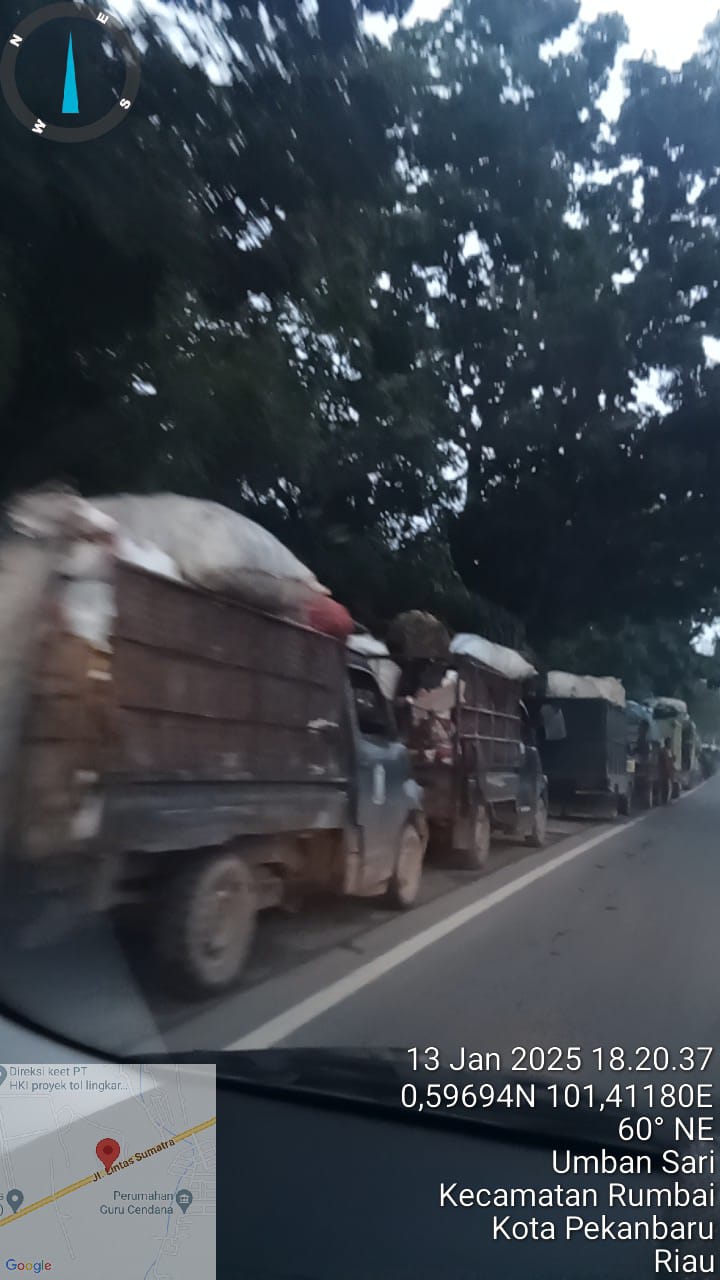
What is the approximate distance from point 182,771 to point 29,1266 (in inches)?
114

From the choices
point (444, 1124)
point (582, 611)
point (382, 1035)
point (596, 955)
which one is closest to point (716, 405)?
point (582, 611)

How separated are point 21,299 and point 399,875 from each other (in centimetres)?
502

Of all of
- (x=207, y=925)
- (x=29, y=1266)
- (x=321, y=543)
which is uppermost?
(x=321, y=543)

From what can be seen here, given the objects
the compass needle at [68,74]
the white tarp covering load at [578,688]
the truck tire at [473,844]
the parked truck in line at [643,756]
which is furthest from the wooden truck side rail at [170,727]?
the parked truck in line at [643,756]

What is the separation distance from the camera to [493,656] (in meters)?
15.3

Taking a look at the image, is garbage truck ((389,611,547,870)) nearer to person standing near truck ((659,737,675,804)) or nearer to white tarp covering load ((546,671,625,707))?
white tarp covering load ((546,671,625,707))

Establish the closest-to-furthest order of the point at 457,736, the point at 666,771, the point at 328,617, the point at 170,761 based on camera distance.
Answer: the point at 170,761, the point at 328,617, the point at 457,736, the point at 666,771

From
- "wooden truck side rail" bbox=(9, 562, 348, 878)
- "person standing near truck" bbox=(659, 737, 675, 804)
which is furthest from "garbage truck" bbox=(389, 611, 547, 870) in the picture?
"person standing near truck" bbox=(659, 737, 675, 804)

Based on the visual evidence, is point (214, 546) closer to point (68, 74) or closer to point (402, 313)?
point (68, 74)

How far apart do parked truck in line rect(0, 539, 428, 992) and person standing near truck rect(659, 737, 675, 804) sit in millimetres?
20896

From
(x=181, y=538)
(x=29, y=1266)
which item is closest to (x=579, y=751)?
(x=181, y=538)

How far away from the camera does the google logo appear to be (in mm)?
3482

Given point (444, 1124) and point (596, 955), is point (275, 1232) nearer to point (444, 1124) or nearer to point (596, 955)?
point (444, 1124)

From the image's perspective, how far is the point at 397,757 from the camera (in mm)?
9406
